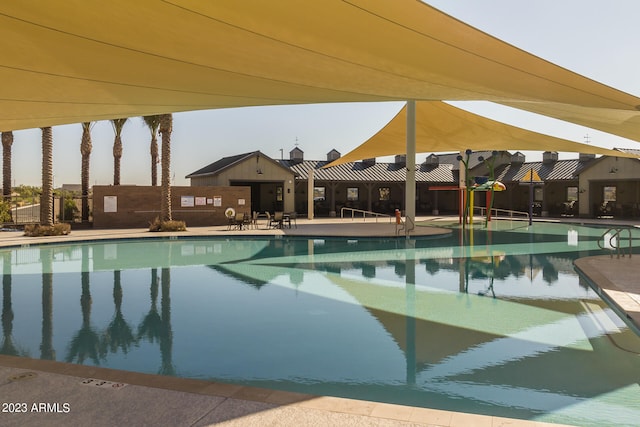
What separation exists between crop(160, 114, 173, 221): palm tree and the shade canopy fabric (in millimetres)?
12620

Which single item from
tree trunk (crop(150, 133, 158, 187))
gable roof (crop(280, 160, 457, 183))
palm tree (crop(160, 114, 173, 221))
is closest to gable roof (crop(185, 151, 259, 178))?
tree trunk (crop(150, 133, 158, 187))

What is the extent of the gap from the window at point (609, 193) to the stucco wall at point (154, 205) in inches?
858

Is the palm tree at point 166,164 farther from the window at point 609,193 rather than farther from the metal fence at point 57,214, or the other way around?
the window at point 609,193

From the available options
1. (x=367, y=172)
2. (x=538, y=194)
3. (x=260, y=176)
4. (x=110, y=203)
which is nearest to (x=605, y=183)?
(x=538, y=194)

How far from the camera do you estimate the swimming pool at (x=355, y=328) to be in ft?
14.3

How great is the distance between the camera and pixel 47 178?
1783 cm

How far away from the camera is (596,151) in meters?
18.4

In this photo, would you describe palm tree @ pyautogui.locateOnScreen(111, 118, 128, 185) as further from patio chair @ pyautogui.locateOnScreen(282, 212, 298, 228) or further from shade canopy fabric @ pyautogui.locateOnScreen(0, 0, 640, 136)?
shade canopy fabric @ pyautogui.locateOnScreen(0, 0, 640, 136)

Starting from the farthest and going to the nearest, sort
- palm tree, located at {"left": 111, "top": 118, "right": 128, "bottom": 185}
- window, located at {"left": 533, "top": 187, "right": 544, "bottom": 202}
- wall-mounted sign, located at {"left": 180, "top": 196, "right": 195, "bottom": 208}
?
window, located at {"left": 533, "top": 187, "right": 544, "bottom": 202} → palm tree, located at {"left": 111, "top": 118, "right": 128, "bottom": 185} → wall-mounted sign, located at {"left": 180, "top": 196, "right": 195, "bottom": 208}

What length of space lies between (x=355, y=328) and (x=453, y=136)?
15266 millimetres

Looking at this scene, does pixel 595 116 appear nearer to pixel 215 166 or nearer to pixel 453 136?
pixel 453 136

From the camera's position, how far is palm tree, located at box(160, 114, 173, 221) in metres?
20.2

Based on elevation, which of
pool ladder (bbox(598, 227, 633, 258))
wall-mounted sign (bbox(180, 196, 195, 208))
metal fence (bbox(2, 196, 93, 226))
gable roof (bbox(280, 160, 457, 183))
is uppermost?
gable roof (bbox(280, 160, 457, 183))

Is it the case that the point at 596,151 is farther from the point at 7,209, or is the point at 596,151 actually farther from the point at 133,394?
the point at 7,209
